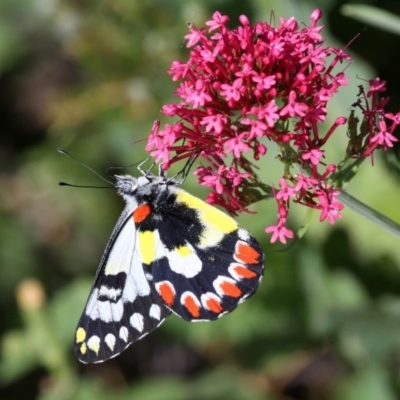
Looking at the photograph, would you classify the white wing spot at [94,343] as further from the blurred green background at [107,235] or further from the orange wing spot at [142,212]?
the blurred green background at [107,235]

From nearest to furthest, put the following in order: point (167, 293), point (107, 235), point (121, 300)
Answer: point (167, 293) → point (121, 300) → point (107, 235)

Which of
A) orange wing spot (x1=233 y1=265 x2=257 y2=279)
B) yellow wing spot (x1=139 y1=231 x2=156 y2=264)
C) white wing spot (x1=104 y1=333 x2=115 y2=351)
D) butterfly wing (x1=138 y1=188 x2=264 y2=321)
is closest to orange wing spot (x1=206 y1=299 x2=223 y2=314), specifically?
butterfly wing (x1=138 y1=188 x2=264 y2=321)

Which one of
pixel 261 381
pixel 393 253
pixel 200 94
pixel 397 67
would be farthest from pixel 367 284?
pixel 200 94

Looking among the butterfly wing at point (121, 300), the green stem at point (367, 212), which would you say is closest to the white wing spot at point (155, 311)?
the butterfly wing at point (121, 300)

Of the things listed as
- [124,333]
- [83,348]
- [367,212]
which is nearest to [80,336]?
[83,348]

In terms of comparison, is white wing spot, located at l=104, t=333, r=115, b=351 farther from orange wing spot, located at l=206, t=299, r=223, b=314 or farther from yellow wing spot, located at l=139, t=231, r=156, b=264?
orange wing spot, located at l=206, t=299, r=223, b=314

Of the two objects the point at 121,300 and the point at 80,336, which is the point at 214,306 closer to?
the point at 121,300

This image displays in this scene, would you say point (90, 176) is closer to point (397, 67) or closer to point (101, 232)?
point (101, 232)
